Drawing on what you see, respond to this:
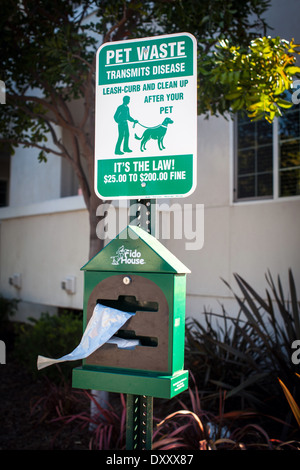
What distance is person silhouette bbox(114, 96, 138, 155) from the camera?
2207 millimetres

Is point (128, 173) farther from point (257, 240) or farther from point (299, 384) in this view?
point (257, 240)

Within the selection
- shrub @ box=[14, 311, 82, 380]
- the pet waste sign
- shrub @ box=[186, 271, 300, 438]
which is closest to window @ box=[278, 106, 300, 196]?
shrub @ box=[186, 271, 300, 438]

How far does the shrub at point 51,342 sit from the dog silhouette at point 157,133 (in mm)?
4071

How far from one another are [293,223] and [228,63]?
2.98 meters

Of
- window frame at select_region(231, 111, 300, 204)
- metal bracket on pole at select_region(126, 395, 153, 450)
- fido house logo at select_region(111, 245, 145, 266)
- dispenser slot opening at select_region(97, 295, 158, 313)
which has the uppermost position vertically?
window frame at select_region(231, 111, 300, 204)

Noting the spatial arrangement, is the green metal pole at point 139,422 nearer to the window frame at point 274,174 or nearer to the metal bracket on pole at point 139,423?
the metal bracket on pole at point 139,423

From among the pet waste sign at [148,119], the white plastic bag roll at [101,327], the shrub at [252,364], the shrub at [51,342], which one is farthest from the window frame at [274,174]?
the white plastic bag roll at [101,327]

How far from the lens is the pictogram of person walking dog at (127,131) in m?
2.14

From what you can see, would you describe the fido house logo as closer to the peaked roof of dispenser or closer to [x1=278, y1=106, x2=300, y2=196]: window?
the peaked roof of dispenser

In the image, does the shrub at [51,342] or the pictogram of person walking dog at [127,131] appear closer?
the pictogram of person walking dog at [127,131]

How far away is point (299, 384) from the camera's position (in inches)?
159

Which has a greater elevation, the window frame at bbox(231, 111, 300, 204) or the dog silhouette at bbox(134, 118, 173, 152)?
the window frame at bbox(231, 111, 300, 204)

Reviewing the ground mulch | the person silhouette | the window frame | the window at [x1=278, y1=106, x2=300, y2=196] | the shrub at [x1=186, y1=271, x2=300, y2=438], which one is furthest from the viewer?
the window frame

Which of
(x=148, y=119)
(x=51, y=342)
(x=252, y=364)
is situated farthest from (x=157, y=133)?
(x=51, y=342)
